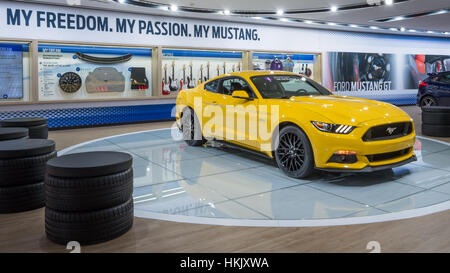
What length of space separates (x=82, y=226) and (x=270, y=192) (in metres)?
2.11

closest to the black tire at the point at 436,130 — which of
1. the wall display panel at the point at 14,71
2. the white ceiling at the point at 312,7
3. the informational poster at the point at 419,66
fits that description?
the white ceiling at the point at 312,7

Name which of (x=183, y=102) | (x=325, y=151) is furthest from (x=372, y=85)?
(x=325, y=151)

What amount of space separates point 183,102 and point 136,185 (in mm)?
2754

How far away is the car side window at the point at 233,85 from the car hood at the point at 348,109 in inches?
37.9

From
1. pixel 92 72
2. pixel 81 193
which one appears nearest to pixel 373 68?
pixel 92 72

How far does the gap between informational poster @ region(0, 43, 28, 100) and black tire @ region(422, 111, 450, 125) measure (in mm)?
9208

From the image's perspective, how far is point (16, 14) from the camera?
876 cm

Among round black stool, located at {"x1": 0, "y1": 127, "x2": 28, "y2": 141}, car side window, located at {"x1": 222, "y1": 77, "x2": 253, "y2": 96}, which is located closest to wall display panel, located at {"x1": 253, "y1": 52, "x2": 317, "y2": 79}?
car side window, located at {"x1": 222, "y1": 77, "x2": 253, "y2": 96}

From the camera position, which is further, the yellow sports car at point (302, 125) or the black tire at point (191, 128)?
the black tire at point (191, 128)

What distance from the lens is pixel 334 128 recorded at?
14.0 feet

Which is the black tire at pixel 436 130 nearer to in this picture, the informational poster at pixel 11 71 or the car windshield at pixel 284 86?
the car windshield at pixel 284 86

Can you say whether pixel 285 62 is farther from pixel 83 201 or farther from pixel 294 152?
pixel 83 201

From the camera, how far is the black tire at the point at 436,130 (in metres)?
7.99

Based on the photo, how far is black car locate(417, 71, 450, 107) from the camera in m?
11.1
